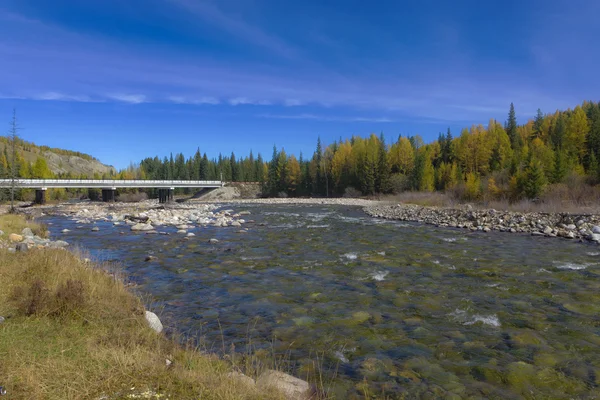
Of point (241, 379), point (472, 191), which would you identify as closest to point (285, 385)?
point (241, 379)

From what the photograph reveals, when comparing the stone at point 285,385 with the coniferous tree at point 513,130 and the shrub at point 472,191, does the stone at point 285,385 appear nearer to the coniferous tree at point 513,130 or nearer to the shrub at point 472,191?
the shrub at point 472,191

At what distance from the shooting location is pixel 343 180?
88.6 metres

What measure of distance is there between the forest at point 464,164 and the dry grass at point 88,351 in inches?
1832

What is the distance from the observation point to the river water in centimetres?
561

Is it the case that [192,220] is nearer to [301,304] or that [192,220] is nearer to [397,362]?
[301,304]

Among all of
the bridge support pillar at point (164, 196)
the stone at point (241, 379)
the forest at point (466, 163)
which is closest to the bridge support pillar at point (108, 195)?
the bridge support pillar at point (164, 196)

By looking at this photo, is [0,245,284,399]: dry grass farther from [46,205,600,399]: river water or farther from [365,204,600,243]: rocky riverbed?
[365,204,600,243]: rocky riverbed

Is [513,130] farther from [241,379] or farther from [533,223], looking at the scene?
[241,379]

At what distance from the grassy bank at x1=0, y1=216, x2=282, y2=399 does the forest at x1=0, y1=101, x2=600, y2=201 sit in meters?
46.5

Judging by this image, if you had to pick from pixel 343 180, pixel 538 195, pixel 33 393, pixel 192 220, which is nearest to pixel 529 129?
pixel 343 180

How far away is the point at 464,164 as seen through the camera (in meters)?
75.7

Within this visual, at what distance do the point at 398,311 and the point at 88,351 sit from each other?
21.3 feet

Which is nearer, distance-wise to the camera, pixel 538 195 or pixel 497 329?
pixel 497 329

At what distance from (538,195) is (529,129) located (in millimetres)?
73056
